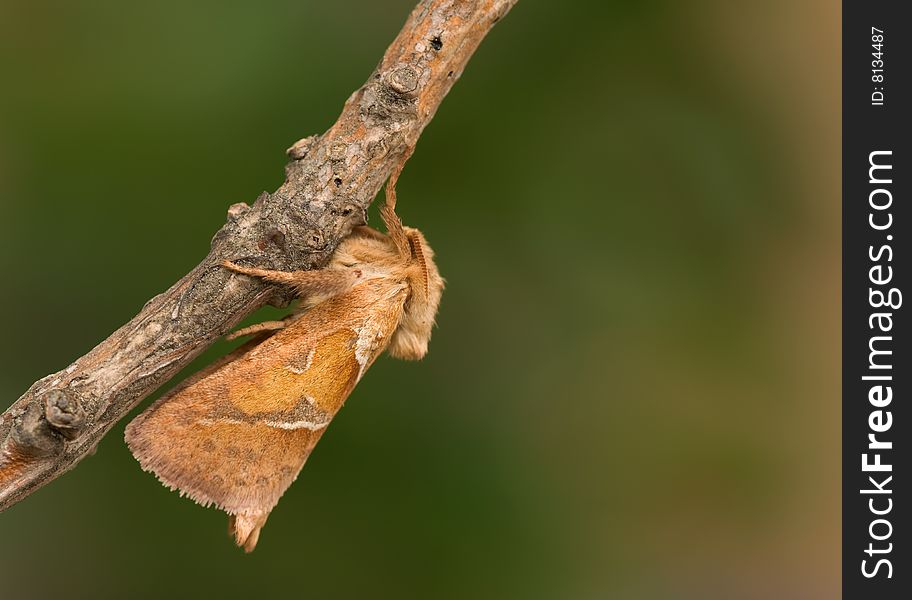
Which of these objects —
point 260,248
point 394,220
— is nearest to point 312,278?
point 260,248

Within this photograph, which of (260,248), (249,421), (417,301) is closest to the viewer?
(260,248)

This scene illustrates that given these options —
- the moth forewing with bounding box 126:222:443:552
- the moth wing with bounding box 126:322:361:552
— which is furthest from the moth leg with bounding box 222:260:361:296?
the moth wing with bounding box 126:322:361:552

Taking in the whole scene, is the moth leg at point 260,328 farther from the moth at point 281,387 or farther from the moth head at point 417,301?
the moth head at point 417,301

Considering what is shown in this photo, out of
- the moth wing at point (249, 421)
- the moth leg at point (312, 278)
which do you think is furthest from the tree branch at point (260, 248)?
the moth wing at point (249, 421)

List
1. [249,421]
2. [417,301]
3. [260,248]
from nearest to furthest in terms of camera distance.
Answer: [260,248] < [249,421] < [417,301]

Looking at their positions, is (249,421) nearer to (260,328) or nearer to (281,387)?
(281,387)

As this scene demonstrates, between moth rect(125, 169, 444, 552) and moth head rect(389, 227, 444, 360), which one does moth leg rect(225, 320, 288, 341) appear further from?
moth head rect(389, 227, 444, 360)

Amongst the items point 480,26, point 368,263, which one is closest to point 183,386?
point 368,263
